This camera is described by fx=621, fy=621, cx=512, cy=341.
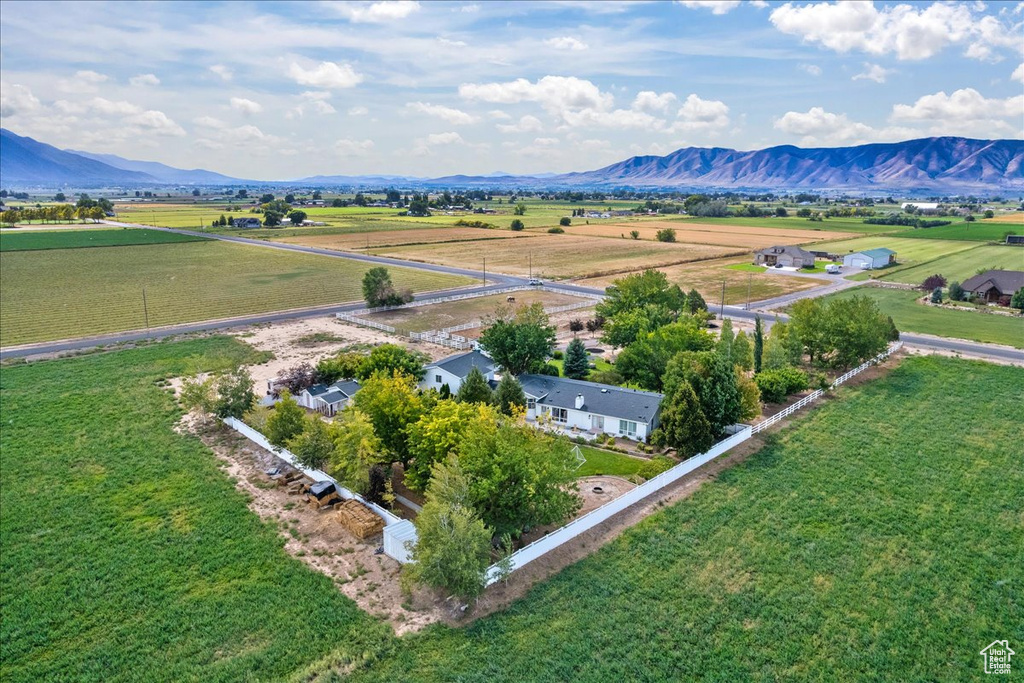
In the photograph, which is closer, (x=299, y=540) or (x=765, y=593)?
(x=765, y=593)

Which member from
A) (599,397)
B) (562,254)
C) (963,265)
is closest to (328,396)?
(599,397)

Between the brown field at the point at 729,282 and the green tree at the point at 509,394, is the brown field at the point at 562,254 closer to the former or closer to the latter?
the brown field at the point at 729,282

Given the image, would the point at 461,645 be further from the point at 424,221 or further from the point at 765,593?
the point at 424,221

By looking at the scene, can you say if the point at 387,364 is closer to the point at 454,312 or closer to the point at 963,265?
the point at 454,312

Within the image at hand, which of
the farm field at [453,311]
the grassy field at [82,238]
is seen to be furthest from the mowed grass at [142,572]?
the grassy field at [82,238]

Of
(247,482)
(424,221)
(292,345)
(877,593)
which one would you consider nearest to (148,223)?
(424,221)

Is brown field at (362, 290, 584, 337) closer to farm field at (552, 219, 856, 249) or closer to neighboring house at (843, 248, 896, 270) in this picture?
neighboring house at (843, 248, 896, 270)

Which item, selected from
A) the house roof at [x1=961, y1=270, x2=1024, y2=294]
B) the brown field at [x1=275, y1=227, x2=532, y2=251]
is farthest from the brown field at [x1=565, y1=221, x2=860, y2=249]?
the house roof at [x1=961, y1=270, x2=1024, y2=294]
